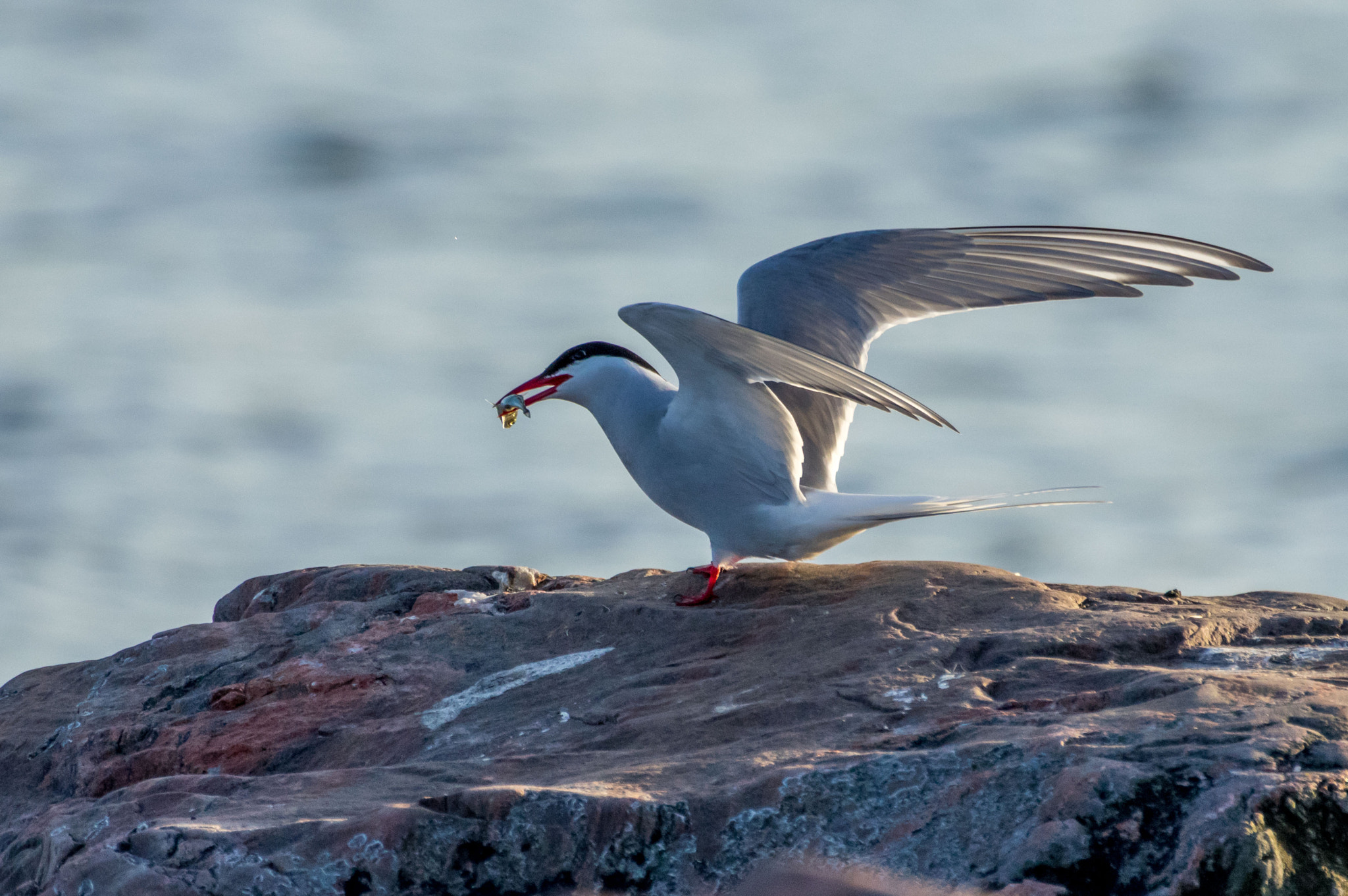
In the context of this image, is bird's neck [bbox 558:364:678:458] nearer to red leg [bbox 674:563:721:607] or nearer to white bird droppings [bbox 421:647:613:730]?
red leg [bbox 674:563:721:607]

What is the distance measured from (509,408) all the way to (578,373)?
1.13 feet

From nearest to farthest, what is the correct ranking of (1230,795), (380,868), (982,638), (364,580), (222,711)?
(1230,795), (380,868), (982,638), (222,711), (364,580)

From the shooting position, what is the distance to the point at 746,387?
519 centimetres

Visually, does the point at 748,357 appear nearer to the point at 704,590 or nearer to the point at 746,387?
the point at 746,387

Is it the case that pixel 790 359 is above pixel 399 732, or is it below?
above

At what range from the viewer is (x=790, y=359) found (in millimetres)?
4738

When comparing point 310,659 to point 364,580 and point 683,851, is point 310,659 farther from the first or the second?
point 683,851

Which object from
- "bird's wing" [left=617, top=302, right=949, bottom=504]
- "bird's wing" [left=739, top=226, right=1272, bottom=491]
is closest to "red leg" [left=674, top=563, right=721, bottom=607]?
"bird's wing" [left=617, top=302, right=949, bottom=504]

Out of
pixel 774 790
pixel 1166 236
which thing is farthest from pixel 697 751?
pixel 1166 236

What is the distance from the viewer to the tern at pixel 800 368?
4.81 m

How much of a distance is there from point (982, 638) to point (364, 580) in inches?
122

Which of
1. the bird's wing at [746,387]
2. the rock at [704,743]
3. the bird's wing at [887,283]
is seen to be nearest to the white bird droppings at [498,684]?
the rock at [704,743]

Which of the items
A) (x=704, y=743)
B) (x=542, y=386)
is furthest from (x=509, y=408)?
(x=704, y=743)

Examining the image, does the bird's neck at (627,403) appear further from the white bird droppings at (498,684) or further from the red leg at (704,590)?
the white bird droppings at (498,684)
